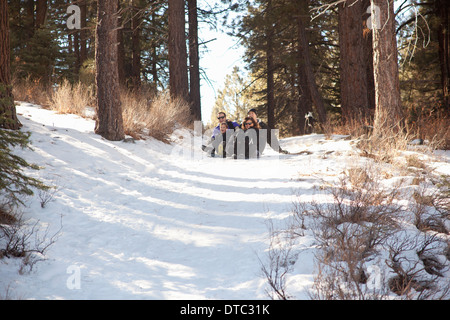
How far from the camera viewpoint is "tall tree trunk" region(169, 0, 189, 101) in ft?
41.8

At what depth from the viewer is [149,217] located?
4.27 metres

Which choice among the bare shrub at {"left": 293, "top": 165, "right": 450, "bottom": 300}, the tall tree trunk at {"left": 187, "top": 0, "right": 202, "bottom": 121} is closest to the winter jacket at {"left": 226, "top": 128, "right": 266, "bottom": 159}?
the bare shrub at {"left": 293, "top": 165, "right": 450, "bottom": 300}

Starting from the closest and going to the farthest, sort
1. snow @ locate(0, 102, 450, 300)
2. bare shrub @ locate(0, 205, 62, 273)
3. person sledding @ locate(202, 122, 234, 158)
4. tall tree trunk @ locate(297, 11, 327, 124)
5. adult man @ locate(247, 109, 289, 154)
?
snow @ locate(0, 102, 450, 300)
bare shrub @ locate(0, 205, 62, 273)
adult man @ locate(247, 109, 289, 154)
person sledding @ locate(202, 122, 234, 158)
tall tree trunk @ locate(297, 11, 327, 124)

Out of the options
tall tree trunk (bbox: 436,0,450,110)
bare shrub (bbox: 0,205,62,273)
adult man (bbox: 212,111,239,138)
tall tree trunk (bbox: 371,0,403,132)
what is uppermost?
tall tree trunk (bbox: 436,0,450,110)

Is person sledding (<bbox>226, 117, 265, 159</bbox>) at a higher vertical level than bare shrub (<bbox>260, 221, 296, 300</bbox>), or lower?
higher

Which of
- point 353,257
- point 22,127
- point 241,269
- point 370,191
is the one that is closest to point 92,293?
point 241,269

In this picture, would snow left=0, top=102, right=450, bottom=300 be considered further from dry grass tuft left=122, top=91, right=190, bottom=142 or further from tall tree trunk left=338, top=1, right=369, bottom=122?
tall tree trunk left=338, top=1, right=369, bottom=122

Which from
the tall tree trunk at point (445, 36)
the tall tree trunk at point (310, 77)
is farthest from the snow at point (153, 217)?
the tall tree trunk at point (445, 36)

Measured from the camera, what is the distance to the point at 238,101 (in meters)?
37.7

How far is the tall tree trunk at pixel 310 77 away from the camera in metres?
12.0

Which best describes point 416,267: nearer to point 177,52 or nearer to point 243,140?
point 243,140

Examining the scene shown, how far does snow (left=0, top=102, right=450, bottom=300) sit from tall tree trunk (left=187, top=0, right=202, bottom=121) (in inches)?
318

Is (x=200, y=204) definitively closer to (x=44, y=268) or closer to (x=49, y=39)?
(x=44, y=268)

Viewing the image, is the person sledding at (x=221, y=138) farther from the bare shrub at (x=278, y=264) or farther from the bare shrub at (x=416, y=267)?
the bare shrub at (x=416, y=267)
